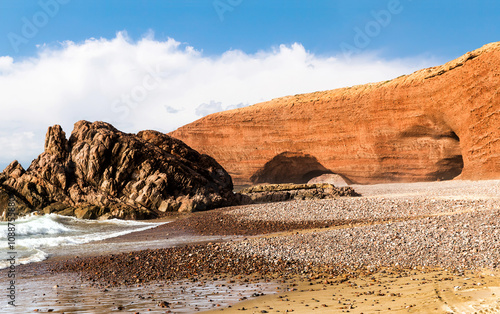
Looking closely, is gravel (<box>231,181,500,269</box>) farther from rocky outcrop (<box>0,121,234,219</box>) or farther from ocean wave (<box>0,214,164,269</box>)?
rocky outcrop (<box>0,121,234,219</box>)

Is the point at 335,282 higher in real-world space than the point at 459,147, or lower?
lower

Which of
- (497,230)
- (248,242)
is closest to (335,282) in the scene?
(248,242)

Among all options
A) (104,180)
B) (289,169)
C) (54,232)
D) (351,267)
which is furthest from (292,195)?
(289,169)

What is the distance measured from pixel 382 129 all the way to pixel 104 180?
108 ft

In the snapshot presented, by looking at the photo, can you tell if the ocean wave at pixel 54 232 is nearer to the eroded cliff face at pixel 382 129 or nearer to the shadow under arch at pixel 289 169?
the eroded cliff face at pixel 382 129

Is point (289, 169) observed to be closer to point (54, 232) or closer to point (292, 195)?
point (292, 195)

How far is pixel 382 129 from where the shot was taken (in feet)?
152

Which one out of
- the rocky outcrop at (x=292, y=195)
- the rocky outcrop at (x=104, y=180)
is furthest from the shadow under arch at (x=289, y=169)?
the rocky outcrop at (x=104, y=180)


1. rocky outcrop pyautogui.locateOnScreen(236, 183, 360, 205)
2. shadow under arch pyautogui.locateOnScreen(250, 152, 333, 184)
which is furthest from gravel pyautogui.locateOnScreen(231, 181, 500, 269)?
shadow under arch pyautogui.locateOnScreen(250, 152, 333, 184)

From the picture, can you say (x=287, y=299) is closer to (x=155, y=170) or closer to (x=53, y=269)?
(x=53, y=269)

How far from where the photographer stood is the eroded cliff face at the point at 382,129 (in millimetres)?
37750

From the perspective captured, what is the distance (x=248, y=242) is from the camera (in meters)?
12.5

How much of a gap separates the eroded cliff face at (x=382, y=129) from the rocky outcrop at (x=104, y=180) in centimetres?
2550

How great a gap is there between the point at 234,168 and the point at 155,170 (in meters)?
30.6
